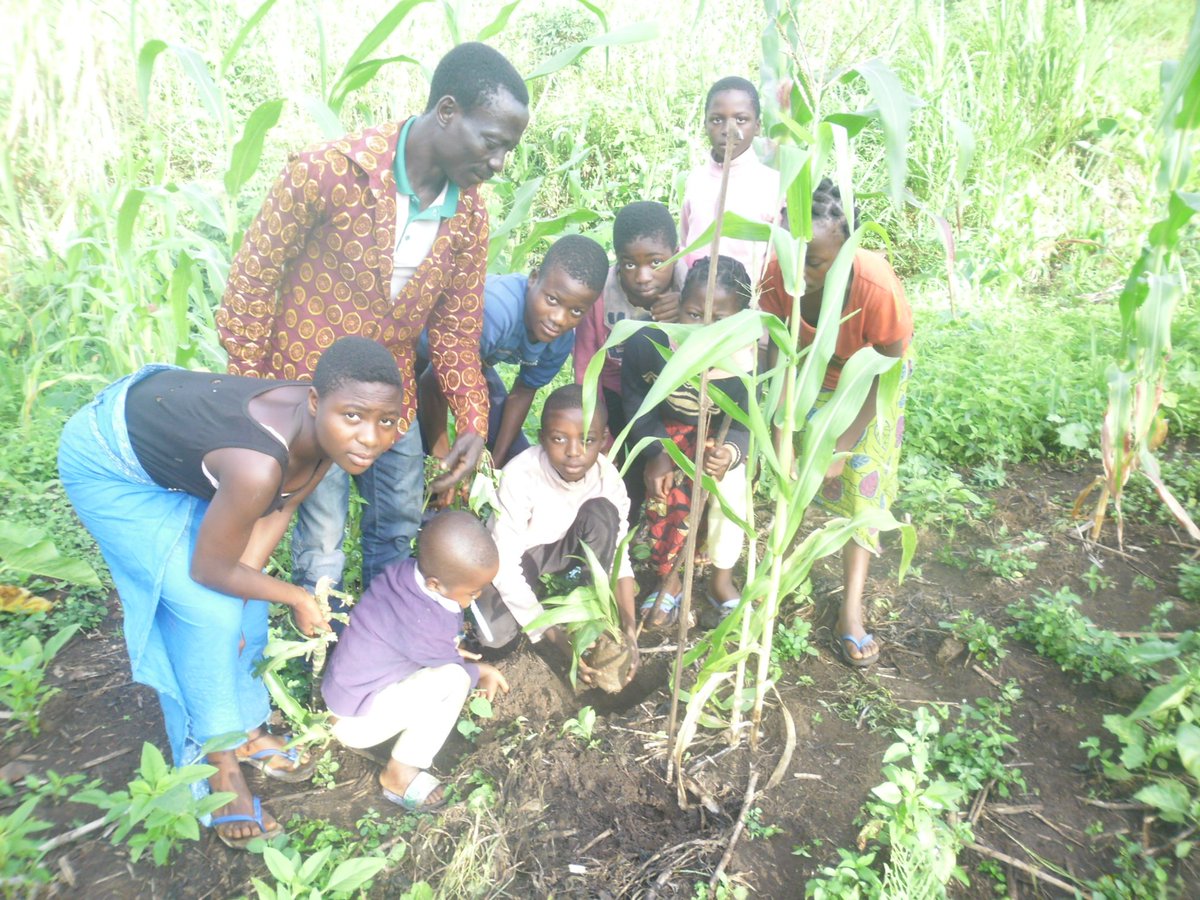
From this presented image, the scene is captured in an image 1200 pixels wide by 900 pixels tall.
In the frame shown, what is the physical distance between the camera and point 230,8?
199 inches

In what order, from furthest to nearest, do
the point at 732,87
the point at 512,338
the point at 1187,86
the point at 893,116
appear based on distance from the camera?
the point at 732,87 < the point at 512,338 < the point at 1187,86 < the point at 893,116

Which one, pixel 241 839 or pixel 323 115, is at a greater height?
pixel 323 115

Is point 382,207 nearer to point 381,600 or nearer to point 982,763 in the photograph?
point 381,600

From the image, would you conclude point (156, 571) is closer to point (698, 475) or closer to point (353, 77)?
point (698, 475)

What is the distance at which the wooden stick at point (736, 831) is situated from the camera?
1.59m

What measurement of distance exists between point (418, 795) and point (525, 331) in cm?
131

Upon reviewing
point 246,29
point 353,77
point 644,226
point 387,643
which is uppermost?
point 246,29

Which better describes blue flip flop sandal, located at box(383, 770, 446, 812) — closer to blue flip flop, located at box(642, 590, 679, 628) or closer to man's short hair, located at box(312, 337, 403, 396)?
blue flip flop, located at box(642, 590, 679, 628)

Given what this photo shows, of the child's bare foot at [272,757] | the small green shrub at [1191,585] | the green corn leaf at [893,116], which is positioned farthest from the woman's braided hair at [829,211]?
the child's bare foot at [272,757]

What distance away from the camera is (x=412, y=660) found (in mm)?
1919

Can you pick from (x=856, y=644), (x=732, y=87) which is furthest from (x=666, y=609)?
(x=732, y=87)

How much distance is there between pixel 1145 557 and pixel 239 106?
600cm

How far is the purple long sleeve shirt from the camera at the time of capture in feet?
6.12

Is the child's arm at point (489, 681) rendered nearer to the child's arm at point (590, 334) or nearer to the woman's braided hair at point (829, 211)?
the child's arm at point (590, 334)
